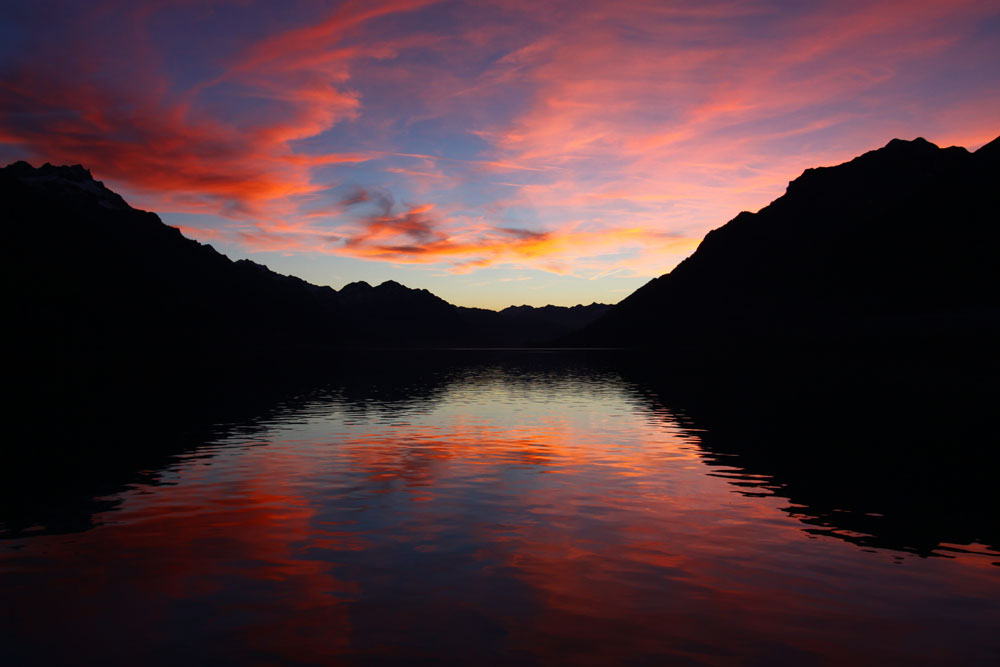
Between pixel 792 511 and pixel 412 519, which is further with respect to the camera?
pixel 792 511

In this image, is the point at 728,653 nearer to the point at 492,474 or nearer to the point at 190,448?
the point at 492,474

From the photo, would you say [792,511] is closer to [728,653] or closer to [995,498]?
[995,498]

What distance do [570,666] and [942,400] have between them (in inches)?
2759

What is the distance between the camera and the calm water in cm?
1329

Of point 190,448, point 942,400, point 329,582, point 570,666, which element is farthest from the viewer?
point 942,400

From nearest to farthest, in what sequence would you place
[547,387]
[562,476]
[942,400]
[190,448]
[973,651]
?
[973,651]
[562,476]
[190,448]
[942,400]
[547,387]

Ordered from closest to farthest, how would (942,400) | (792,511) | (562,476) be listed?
1. (792,511)
2. (562,476)
3. (942,400)

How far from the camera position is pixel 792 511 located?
A: 25.1 meters

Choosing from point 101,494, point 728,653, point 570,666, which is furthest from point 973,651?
point 101,494

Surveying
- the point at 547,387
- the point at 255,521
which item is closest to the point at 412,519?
the point at 255,521

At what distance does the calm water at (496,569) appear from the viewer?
13.3m

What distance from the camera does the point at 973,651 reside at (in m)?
13.1

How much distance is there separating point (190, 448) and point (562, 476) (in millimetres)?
23518

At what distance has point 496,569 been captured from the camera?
58.9 ft
